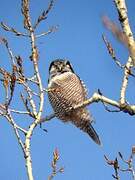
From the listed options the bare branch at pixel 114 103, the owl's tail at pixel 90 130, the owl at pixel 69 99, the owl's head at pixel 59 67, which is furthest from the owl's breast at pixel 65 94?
the bare branch at pixel 114 103

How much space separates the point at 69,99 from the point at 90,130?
72cm

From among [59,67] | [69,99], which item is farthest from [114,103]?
[59,67]

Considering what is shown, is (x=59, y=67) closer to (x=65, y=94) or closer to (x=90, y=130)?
(x=65, y=94)

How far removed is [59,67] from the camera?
849 centimetres

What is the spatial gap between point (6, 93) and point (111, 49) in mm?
1199

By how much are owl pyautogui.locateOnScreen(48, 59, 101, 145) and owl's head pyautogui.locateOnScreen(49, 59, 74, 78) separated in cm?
2

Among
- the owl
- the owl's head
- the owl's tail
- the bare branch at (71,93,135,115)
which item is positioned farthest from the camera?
the owl's head

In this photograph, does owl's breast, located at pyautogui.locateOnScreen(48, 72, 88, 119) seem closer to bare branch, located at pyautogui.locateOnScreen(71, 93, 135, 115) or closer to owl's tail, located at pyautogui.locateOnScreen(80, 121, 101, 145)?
owl's tail, located at pyautogui.locateOnScreen(80, 121, 101, 145)

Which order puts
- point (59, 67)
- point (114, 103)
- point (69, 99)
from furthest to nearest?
point (59, 67)
point (69, 99)
point (114, 103)

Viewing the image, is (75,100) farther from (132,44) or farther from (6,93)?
(132,44)

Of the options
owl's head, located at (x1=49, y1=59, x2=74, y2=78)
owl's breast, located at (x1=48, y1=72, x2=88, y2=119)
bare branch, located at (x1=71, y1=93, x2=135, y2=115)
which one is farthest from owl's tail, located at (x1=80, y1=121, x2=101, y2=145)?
bare branch, located at (x1=71, y1=93, x2=135, y2=115)

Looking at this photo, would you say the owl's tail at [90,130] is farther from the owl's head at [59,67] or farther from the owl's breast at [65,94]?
the owl's head at [59,67]

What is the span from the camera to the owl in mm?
8023

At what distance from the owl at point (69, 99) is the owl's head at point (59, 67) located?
0.02m
